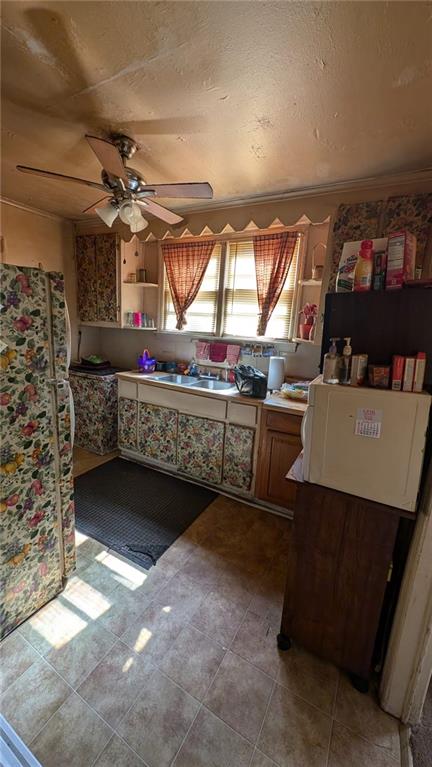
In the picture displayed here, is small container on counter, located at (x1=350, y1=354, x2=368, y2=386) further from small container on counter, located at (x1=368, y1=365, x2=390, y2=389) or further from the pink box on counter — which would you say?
the pink box on counter

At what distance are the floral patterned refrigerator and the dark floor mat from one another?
20.6 inches

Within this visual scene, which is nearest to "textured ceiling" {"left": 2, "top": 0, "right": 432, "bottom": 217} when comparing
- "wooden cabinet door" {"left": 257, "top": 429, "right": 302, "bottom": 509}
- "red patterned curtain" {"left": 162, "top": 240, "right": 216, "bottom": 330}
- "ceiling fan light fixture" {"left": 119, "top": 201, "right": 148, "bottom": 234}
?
"ceiling fan light fixture" {"left": 119, "top": 201, "right": 148, "bottom": 234}

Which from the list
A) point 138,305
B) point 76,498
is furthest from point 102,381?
point 76,498

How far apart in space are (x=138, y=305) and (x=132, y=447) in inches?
64.5

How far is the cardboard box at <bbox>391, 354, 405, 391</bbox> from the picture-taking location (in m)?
1.06

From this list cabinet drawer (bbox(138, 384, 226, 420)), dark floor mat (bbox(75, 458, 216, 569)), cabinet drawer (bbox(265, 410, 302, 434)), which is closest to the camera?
dark floor mat (bbox(75, 458, 216, 569))

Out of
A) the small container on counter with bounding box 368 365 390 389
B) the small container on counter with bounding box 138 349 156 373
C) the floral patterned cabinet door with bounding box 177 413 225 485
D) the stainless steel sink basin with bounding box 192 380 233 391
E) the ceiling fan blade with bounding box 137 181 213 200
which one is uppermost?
the ceiling fan blade with bounding box 137 181 213 200

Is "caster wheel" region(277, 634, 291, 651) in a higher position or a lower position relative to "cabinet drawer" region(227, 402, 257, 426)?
lower

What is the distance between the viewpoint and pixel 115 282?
3.27 m

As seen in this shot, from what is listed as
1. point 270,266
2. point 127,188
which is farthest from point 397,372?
point 270,266

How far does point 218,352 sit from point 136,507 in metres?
1.66

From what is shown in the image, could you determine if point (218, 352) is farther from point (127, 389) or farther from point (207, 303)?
point (127, 389)

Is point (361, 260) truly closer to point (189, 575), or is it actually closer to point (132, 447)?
point (189, 575)

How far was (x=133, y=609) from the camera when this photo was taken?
5.23ft
